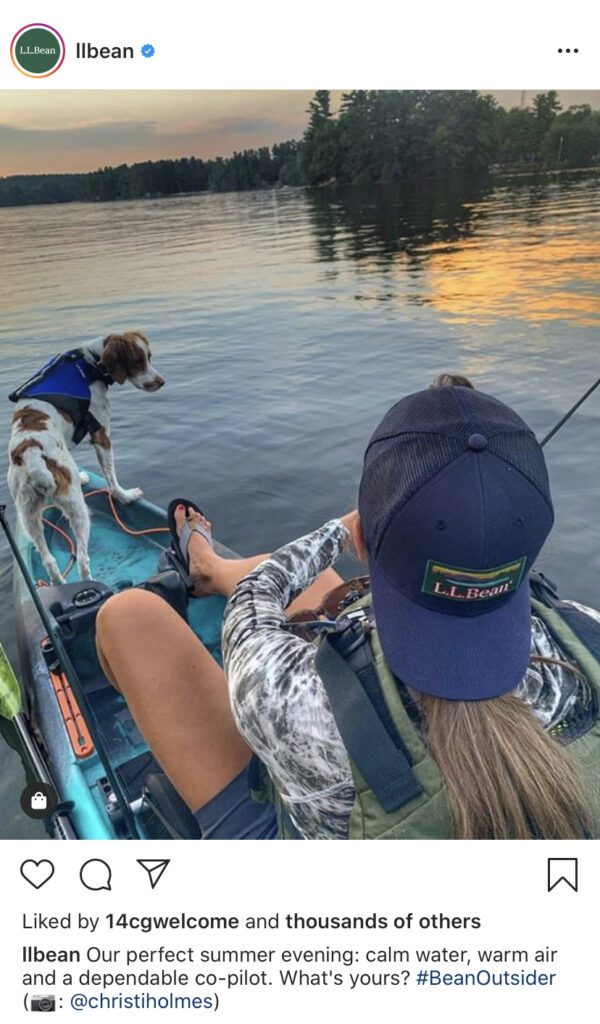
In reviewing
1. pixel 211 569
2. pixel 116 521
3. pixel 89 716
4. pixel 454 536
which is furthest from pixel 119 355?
pixel 454 536

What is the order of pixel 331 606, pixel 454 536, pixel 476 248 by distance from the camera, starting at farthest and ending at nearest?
Result: pixel 476 248
pixel 331 606
pixel 454 536

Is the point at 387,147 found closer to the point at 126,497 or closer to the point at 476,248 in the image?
the point at 476,248

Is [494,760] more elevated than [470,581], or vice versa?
[470,581]

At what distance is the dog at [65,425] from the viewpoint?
3.81 m

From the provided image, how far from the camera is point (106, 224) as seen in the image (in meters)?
30.5

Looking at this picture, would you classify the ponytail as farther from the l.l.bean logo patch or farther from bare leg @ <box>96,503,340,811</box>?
bare leg @ <box>96,503,340,811</box>

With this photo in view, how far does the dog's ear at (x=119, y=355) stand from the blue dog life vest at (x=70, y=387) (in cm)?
7

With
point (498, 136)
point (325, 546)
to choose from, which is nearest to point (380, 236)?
point (498, 136)
